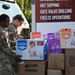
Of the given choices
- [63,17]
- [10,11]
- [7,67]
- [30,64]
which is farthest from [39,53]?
[10,11]

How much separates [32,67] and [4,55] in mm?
629

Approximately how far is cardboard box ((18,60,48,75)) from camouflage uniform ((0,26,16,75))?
0.39 m

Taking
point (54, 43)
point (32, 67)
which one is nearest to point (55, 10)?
point (54, 43)

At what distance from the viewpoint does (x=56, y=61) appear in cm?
614

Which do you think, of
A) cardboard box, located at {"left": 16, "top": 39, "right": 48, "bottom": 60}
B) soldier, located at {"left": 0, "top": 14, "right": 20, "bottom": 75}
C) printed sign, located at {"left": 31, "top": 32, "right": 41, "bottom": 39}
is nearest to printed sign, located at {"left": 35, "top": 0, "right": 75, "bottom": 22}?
printed sign, located at {"left": 31, "top": 32, "right": 41, "bottom": 39}

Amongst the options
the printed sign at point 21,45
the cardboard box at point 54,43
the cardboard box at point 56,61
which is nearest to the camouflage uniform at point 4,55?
the printed sign at point 21,45

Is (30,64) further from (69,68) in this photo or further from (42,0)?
(42,0)

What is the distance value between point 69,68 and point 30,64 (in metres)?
0.73

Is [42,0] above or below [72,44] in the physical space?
above

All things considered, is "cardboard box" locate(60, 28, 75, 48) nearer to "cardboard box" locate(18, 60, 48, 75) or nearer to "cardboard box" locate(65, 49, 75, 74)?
"cardboard box" locate(65, 49, 75, 74)

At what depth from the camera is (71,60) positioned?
240 inches

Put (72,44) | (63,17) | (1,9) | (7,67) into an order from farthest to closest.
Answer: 1. (1,9)
2. (63,17)
3. (72,44)
4. (7,67)

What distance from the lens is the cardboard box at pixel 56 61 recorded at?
6117 millimetres

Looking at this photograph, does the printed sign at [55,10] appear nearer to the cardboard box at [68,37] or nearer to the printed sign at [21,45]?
the cardboard box at [68,37]
